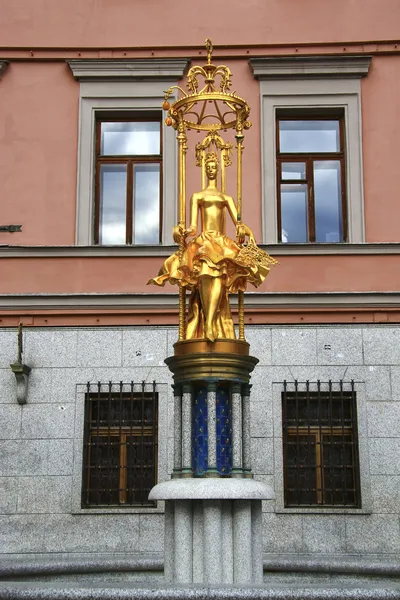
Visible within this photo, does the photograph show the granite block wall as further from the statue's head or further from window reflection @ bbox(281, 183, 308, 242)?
the statue's head

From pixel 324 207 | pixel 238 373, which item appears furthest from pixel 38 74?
pixel 238 373

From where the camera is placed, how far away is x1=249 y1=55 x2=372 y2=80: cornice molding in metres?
14.0

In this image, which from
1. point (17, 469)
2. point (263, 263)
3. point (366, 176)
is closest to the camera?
point (263, 263)

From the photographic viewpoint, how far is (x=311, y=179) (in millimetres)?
14164

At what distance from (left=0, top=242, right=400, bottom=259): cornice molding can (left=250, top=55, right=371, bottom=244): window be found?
40 centimetres

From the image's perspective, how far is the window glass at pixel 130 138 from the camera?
565 inches

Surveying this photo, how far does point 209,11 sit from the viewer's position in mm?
14305

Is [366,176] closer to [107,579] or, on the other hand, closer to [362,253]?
[362,253]

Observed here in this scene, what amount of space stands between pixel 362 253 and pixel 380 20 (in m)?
3.71

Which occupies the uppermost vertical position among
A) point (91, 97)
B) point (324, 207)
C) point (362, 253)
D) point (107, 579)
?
point (91, 97)

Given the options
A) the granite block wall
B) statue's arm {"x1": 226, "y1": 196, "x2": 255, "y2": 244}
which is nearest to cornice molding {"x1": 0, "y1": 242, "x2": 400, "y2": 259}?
the granite block wall

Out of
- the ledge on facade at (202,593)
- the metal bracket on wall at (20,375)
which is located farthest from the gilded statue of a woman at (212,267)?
the metal bracket on wall at (20,375)

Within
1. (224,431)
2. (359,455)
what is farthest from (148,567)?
(359,455)

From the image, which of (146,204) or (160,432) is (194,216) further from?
(146,204)
